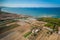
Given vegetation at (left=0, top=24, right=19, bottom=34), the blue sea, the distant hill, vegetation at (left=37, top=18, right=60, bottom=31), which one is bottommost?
vegetation at (left=0, top=24, right=19, bottom=34)

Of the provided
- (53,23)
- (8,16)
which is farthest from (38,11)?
(8,16)

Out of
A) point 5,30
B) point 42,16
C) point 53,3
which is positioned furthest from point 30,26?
point 53,3

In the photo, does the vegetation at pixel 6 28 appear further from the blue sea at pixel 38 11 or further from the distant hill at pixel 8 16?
the blue sea at pixel 38 11

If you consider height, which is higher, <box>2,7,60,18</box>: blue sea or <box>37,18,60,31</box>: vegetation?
<box>2,7,60,18</box>: blue sea

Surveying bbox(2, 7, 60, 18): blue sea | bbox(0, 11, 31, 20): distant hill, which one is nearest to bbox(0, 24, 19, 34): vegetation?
bbox(0, 11, 31, 20): distant hill

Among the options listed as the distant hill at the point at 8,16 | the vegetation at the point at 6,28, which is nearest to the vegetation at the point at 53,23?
the distant hill at the point at 8,16

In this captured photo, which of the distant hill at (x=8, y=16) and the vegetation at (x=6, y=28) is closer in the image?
the vegetation at (x=6, y=28)

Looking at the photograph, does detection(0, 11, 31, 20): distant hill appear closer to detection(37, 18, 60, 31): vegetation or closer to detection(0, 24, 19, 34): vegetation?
detection(0, 24, 19, 34): vegetation

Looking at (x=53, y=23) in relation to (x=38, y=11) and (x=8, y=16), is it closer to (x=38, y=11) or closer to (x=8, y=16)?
(x=38, y=11)

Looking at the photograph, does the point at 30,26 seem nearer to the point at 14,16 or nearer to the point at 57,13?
the point at 14,16

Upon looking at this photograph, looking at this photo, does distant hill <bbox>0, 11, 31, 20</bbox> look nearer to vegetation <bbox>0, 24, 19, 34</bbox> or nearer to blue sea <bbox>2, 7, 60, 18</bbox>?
blue sea <bbox>2, 7, 60, 18</bbox>

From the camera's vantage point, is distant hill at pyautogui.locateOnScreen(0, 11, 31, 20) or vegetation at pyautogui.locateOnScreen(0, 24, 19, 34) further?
distant hill at pyautogui.locateOnScreen(0, 11, 31, 20)
